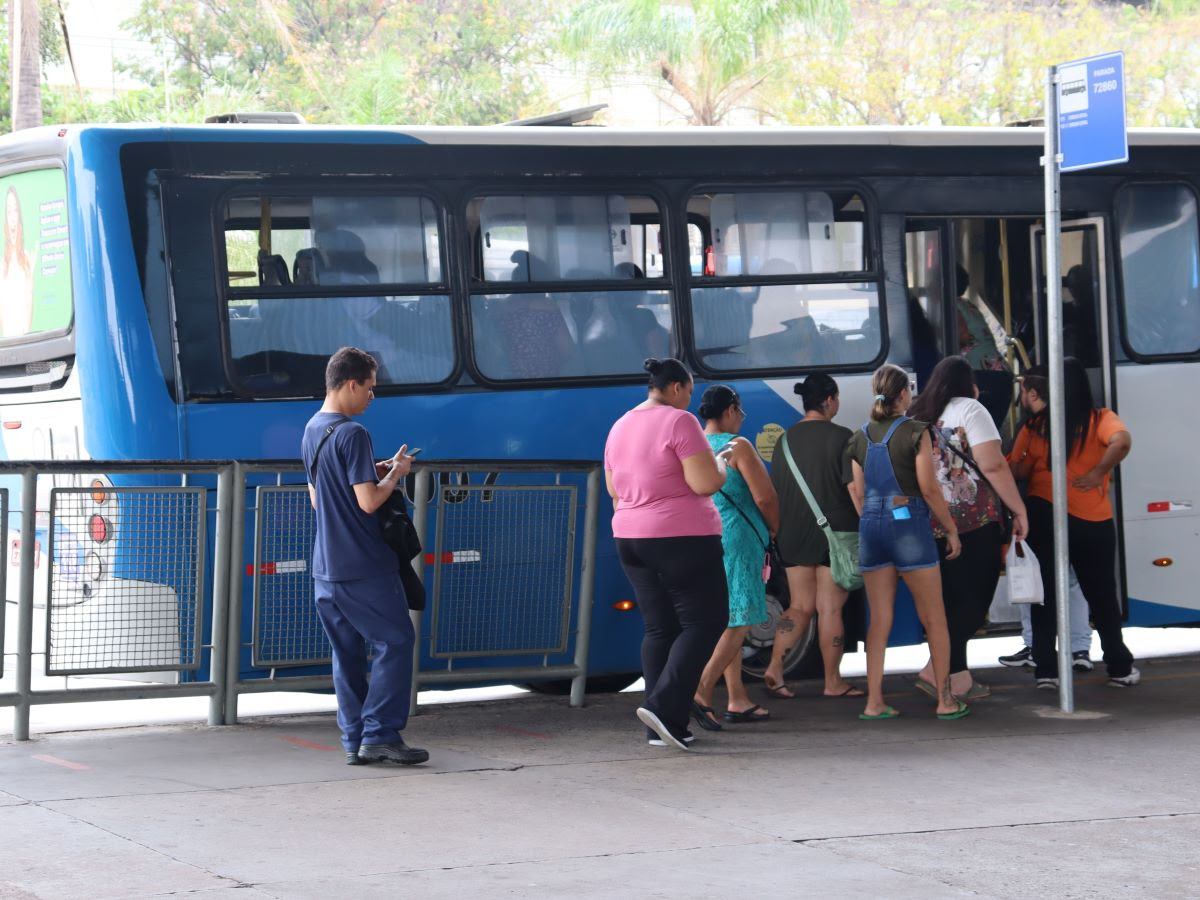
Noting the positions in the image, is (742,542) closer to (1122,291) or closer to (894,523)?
(894,523)

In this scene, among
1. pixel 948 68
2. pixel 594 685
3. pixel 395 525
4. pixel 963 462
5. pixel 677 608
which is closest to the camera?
pixel 395 525

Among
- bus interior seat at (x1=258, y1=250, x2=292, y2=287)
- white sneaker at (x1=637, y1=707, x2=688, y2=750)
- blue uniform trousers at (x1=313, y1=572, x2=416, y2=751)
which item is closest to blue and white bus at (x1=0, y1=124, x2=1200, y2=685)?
bus interior seat at (x1=258, y1=250, x2=292, y2=287)

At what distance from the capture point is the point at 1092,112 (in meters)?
9.31

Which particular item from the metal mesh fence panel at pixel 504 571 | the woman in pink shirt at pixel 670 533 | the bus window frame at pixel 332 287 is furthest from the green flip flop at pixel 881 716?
the bus window frame at pixel 332 287

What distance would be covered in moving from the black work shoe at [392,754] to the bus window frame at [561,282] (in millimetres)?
2274

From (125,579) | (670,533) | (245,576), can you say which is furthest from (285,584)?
(670,533)

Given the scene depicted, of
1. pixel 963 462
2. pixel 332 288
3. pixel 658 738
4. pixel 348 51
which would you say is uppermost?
pixel 348 51

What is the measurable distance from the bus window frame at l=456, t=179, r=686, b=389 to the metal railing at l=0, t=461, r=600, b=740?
0.53 metres

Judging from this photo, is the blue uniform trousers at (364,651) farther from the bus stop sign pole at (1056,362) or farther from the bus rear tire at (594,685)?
the bus stop sign pole at (1056,362)

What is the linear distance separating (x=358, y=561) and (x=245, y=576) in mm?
1591

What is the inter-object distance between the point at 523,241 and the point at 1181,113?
3254 cm

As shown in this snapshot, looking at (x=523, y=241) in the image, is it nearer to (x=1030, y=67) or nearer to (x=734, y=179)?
(x=734, y=179)

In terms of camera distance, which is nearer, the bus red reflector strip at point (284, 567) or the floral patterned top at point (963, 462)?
the bus red reflector strip at point (284, 567)

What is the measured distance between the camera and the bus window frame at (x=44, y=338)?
30.0ft
